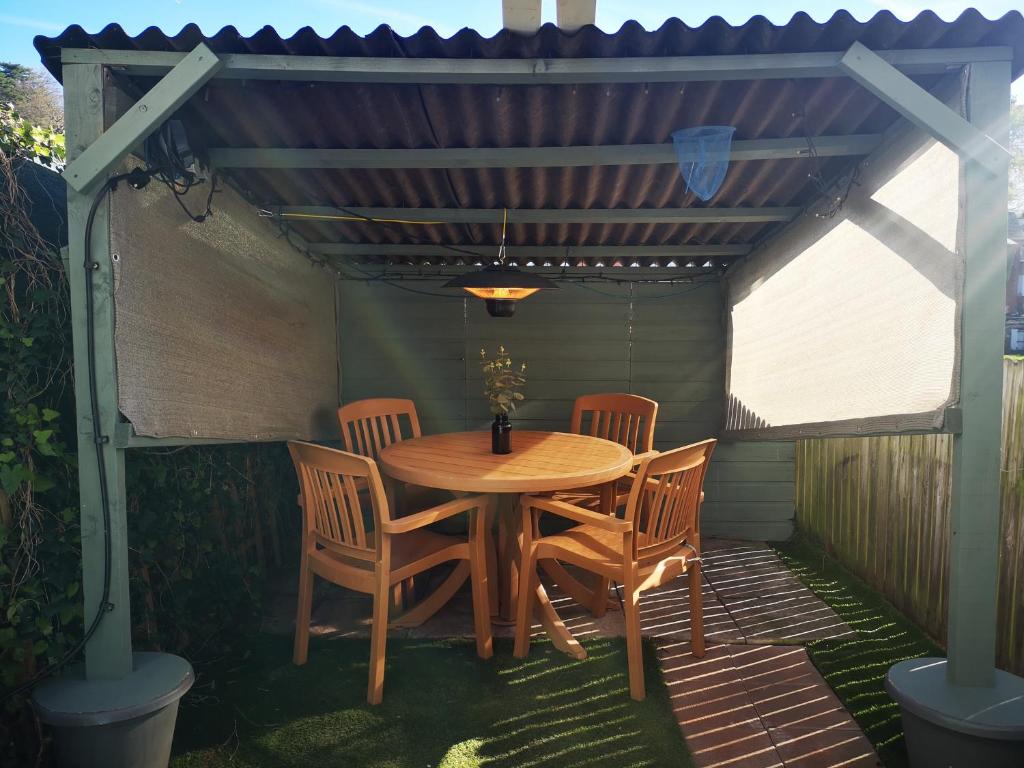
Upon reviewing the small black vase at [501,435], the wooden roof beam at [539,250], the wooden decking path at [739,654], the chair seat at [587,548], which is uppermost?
the wooden roof beam at [539,250]

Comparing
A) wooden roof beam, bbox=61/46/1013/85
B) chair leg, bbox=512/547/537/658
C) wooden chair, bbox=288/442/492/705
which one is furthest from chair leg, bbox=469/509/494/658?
wooden roof beam, bbox=61/46/1013/85

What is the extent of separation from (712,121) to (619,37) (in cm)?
80

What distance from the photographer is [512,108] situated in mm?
2576

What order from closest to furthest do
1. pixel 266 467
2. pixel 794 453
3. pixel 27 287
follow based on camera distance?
pixel 27 287, pixel 266 467, pixel 794 453

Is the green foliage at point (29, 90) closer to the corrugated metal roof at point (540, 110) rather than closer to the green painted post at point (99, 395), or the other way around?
the corrugated metal roof at point (540, 110)

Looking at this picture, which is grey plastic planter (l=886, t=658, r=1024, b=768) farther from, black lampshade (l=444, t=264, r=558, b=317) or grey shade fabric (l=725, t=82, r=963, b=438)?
black lampshade (l=444, t=264, r=558, b=317)

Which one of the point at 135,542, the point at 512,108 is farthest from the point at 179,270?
the point at 512,108

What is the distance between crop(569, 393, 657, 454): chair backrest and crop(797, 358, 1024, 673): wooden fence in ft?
4.41

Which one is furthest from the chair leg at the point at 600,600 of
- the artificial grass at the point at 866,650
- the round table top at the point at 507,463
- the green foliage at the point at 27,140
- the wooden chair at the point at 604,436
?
the green foliage at the point at 27,140

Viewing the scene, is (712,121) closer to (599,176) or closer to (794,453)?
(599,176)

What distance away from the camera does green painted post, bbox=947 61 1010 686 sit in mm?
2117

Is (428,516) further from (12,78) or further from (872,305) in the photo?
(12,78)

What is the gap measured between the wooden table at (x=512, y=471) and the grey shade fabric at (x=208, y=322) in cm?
78

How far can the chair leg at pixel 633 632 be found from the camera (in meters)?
2.67
